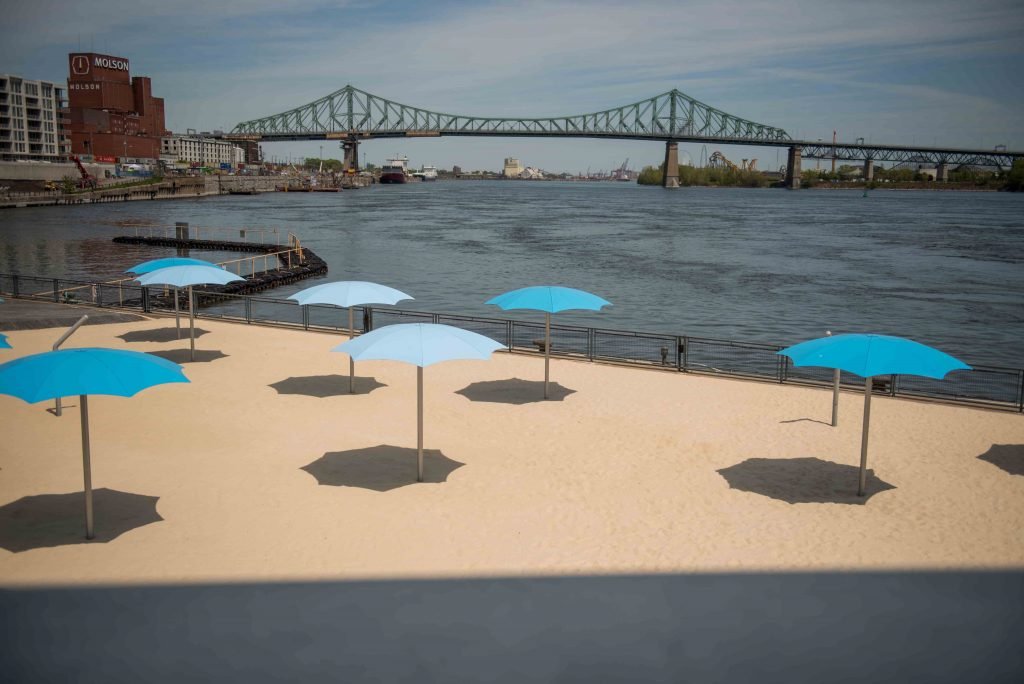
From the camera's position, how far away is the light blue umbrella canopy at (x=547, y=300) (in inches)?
642

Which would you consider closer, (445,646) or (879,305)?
(445,646)

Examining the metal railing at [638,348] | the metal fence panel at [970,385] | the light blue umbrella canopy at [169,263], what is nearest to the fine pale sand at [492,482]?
the metal railing at [638,348]

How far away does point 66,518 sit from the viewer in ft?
34.5

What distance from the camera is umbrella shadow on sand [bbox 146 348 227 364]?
1937 centimetres

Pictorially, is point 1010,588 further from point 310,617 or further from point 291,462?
point 291,462

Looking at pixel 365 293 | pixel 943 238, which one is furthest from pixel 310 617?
pixel 943 238

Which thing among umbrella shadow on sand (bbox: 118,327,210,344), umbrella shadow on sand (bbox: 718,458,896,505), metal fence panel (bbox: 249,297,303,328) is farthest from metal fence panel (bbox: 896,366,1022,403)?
metal fence panel (bbox: 249,297,303,328)

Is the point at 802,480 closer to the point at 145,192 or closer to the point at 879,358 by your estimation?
the point at 879,358

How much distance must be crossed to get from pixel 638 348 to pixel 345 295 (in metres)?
16.7

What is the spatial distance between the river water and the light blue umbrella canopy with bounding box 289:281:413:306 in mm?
21069

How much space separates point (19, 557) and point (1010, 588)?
10978mm

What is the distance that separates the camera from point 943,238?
280ft

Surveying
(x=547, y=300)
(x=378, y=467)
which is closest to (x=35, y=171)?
(x=547, y=300)

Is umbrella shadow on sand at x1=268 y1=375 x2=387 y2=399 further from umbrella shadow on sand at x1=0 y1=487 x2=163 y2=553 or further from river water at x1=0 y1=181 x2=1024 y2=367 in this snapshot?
river water at x1=0 y1=181 x2=1024 y2=367
